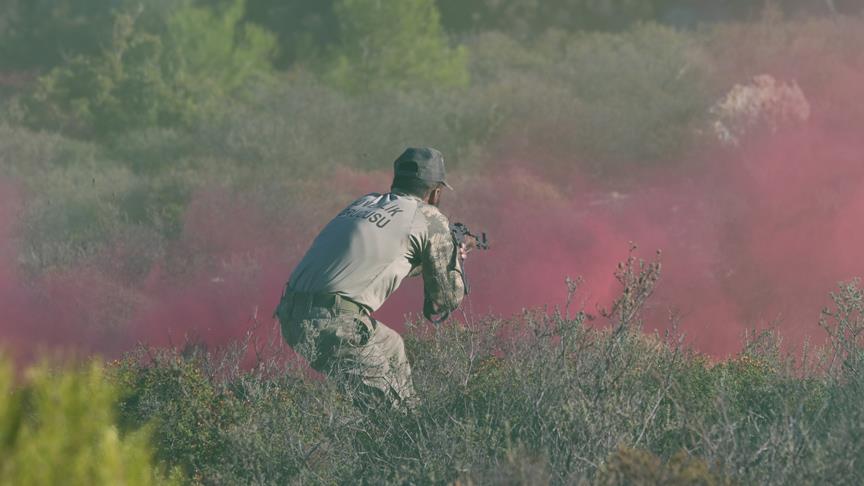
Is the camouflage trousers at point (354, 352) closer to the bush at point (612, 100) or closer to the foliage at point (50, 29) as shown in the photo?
the bush at point (612, 100)

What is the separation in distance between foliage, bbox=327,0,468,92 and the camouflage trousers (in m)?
20.4

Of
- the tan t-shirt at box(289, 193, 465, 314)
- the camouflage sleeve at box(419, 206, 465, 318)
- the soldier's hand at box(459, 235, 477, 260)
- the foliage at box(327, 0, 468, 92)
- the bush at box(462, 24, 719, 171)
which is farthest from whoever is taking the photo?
the foliage at box(327, 0, 468, 92)

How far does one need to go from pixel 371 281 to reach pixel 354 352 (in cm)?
38

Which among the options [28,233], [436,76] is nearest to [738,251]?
[28,233]

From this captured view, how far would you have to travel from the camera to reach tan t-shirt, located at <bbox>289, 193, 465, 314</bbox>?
271 inches

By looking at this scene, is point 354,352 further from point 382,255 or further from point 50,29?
point 50,29

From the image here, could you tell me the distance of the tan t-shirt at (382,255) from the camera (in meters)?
6.89

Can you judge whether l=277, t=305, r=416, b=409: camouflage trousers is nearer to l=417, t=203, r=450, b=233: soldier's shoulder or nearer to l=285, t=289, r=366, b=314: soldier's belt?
l=285, t=289, r=366, b=314: soldier's belt

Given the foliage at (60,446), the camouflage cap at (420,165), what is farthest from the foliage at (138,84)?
the foliage at (60,446)

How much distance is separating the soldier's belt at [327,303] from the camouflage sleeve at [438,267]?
1.22 feet

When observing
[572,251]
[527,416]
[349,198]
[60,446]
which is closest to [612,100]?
[349,198]

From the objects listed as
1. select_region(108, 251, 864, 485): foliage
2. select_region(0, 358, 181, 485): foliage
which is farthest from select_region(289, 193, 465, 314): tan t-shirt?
select_region(0, 358, 181, 485): foliage

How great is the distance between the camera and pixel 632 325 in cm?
720

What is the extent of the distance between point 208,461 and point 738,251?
32.4ft
